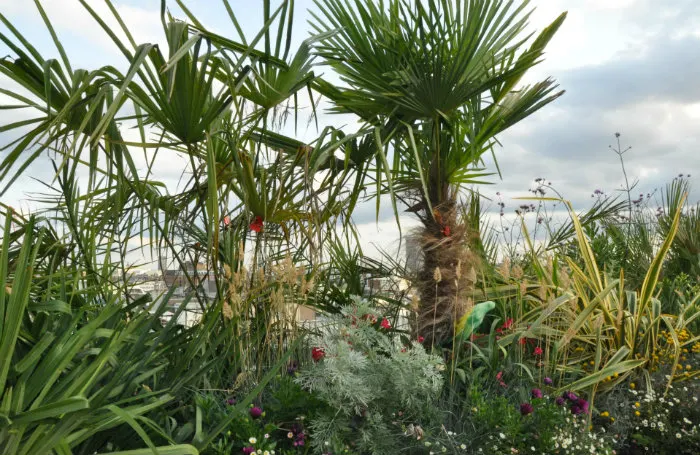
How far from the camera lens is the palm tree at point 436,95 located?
4301mm

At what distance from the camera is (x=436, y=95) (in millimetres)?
4324

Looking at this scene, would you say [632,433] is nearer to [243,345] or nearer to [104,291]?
[243,345]

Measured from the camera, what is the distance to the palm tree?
4.30 meters

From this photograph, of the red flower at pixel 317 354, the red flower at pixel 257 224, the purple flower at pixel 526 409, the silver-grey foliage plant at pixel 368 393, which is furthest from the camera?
the red flower at pixel 257 224

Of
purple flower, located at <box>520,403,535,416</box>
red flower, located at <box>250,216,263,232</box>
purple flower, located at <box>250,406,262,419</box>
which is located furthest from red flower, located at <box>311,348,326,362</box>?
purple flower, located at <box>520,403,535,416</box>

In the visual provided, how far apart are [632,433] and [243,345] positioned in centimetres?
232

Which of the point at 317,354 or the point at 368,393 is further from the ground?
the point at 317,354

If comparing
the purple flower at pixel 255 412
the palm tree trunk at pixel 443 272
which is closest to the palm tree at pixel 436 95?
the palm tree trunk at pixel 443 272

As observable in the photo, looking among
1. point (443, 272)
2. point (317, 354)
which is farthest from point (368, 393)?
point (443, 272)

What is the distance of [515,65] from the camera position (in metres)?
4.71

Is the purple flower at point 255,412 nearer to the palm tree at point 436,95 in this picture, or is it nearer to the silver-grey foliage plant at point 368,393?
the silver-grey foliage plant at point 368,393

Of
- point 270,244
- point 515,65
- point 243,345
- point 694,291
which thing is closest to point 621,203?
point 694,291

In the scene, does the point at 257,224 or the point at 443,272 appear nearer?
the point at 257,224

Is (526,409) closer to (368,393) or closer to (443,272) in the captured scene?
(368,393)
